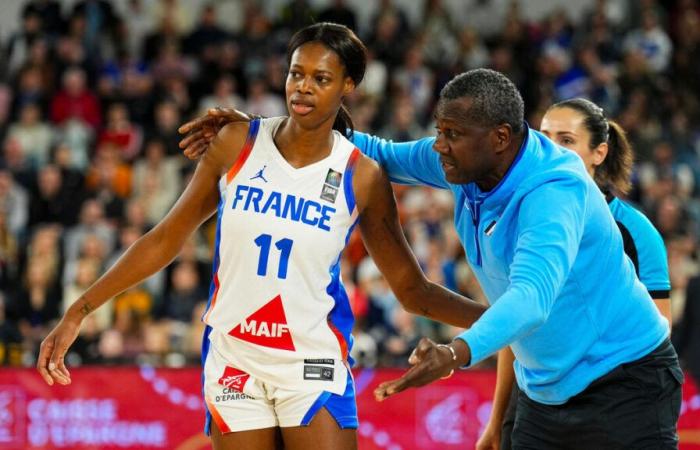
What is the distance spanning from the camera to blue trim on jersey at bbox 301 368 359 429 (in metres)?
4.12

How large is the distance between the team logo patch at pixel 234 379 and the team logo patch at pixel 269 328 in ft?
0.40

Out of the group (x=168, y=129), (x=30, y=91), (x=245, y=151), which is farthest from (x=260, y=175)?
(x=30, y=91)

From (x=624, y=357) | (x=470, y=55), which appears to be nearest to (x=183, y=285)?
(x=470, y=55)

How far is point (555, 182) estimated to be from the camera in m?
3.74

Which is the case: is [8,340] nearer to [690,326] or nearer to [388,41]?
[690,326]

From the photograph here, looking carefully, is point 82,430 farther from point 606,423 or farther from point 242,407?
point 606,423

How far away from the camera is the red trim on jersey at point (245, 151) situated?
4.19 meters

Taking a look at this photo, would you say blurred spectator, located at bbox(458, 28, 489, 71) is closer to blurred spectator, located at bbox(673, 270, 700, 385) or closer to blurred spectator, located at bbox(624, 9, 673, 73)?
blurred spectator, located at bbox(624, 9, 673, 73)

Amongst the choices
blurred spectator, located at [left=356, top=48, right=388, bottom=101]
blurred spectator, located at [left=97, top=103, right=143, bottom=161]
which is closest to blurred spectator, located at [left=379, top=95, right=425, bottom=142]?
blurred spectator, located at [left=356, top=48, right=388, bottom=101]

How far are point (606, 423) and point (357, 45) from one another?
5.16 feet

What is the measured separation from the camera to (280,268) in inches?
161

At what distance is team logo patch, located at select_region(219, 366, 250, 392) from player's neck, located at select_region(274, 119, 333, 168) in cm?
76

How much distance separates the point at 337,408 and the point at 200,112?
338 inches

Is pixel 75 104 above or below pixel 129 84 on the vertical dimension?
below
